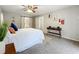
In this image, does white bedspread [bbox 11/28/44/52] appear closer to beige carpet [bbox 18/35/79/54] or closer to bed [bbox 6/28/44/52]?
bed [bbox 6/28/44/52]

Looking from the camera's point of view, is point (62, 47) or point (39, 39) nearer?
point (62, 47)

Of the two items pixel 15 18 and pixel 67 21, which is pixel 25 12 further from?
pixel 67 21

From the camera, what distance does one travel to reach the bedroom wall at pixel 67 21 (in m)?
2.14

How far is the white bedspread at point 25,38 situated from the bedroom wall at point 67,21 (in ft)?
0.84

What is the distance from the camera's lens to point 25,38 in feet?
7.40

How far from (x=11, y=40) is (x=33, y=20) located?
559 mm

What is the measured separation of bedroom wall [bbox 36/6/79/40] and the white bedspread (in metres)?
0.26

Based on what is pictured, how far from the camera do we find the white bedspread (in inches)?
83.5

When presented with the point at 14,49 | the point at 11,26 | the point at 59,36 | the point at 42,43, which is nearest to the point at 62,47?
the point at 59,36

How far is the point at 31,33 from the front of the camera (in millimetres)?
2275

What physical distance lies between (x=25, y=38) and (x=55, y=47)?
65 cm
